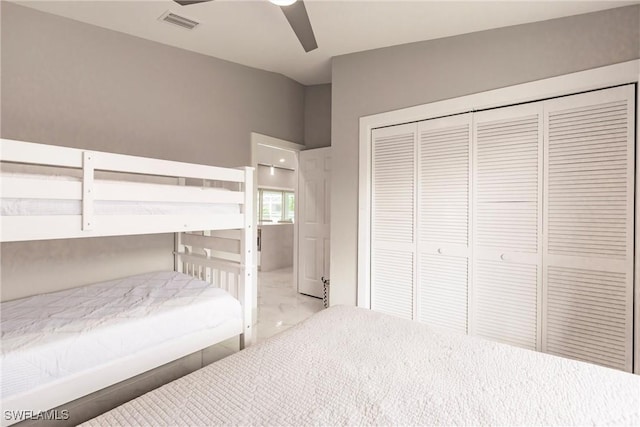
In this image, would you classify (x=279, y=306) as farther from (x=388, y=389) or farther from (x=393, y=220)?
(x=388, y=389)

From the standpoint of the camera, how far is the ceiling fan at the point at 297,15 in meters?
1.59

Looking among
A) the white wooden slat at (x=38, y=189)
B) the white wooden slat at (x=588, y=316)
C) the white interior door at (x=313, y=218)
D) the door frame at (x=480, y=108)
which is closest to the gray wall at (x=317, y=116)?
the white interior door at (x=313, y=218)

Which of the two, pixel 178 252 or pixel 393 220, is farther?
pixel 393 220

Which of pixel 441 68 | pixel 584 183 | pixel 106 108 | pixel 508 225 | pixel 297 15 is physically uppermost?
pixel 441 68

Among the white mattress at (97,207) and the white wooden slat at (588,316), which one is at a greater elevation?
the white mattress at (97,207)

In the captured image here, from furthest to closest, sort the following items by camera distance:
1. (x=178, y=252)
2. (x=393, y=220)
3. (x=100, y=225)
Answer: (x=393, y=220), (x=178, y=252), (x=100, y=225)

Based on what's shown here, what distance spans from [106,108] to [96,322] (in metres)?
1.67

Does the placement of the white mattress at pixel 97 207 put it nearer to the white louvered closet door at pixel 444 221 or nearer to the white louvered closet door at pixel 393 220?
the white louvered closet door at pixel 393 220

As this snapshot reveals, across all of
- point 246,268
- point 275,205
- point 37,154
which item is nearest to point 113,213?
point 37,154

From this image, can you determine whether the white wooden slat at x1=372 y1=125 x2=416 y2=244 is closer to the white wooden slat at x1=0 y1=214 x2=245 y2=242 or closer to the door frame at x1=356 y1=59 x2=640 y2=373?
the door frame at x1=356 y1=59 x2=640 y2=373

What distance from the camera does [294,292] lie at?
13.9 ft

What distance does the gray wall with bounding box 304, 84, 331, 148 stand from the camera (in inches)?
155

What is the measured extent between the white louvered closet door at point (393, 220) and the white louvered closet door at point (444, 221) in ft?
0.28

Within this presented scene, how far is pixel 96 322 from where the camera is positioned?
1554 millimetres
